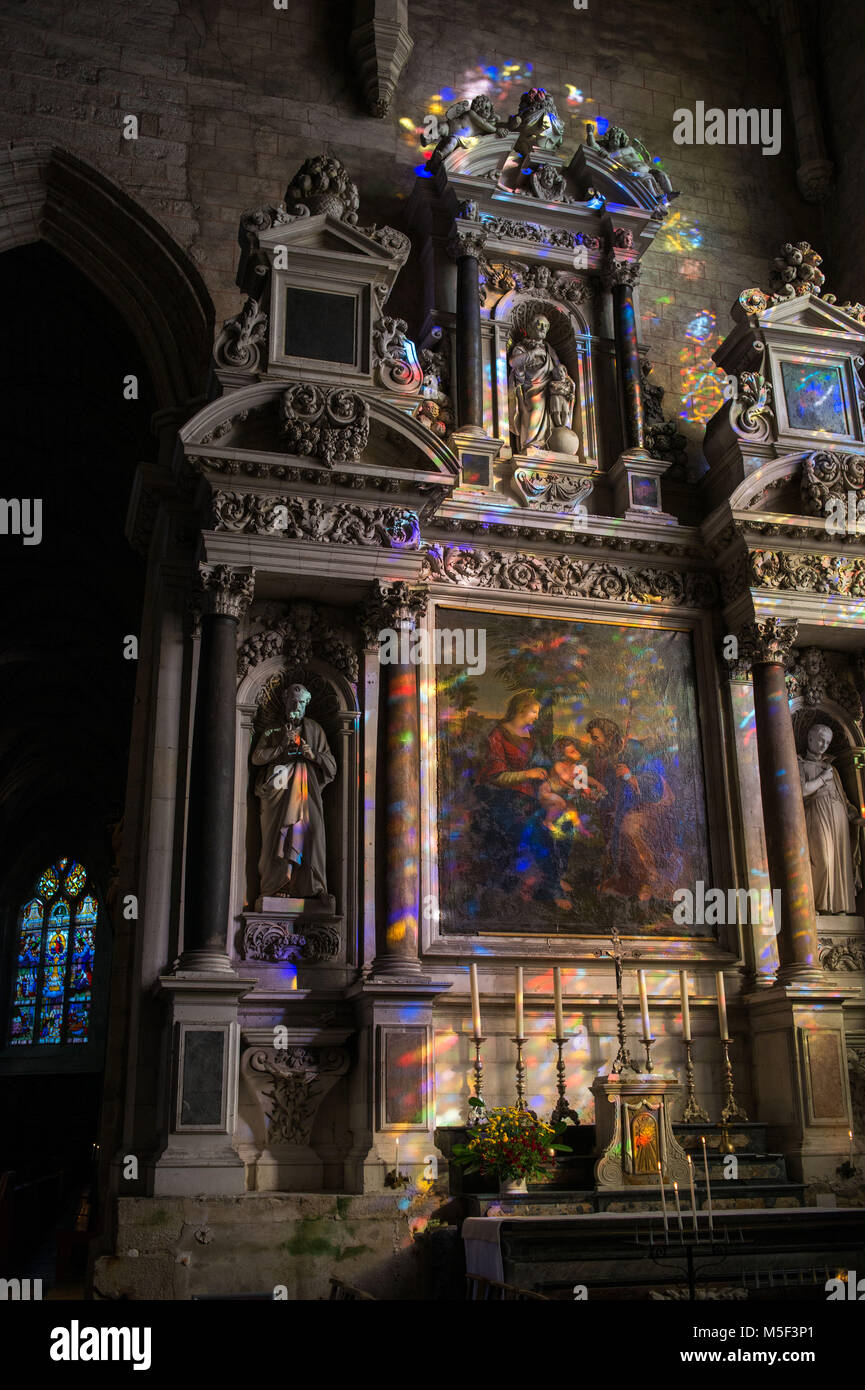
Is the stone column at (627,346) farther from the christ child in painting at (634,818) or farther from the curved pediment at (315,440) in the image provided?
the christ child in painting at (634,818)

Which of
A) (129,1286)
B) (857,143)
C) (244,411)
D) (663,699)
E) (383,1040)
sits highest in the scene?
(857,143)

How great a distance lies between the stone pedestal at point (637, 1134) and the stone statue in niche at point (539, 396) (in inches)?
233

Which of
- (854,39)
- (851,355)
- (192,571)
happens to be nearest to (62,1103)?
(192,571)

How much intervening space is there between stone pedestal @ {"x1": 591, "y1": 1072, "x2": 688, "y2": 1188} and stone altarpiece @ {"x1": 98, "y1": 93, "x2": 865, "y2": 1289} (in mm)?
1270

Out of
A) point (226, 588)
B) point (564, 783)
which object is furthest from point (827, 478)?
point (226, 588)

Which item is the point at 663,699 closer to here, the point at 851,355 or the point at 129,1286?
the point at 851,355

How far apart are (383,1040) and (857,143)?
11.4m

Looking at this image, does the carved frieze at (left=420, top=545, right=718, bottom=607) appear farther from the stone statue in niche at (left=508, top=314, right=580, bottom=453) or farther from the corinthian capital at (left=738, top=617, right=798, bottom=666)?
the stone statue in niche at (left=508, top=314, right=580, bottom=453)

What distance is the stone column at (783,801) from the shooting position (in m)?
10.8

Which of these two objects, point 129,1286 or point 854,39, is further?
point 854,39

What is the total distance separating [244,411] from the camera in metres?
10.5

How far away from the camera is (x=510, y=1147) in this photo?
8719 mm

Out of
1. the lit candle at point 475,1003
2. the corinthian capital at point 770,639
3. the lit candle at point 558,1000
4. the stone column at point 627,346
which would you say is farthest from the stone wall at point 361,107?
the lit candle at point 475,1003

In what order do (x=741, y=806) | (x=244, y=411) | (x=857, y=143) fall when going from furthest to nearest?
(x=857, y=143)
(x=741, y=806)
(x=244, y=411)
